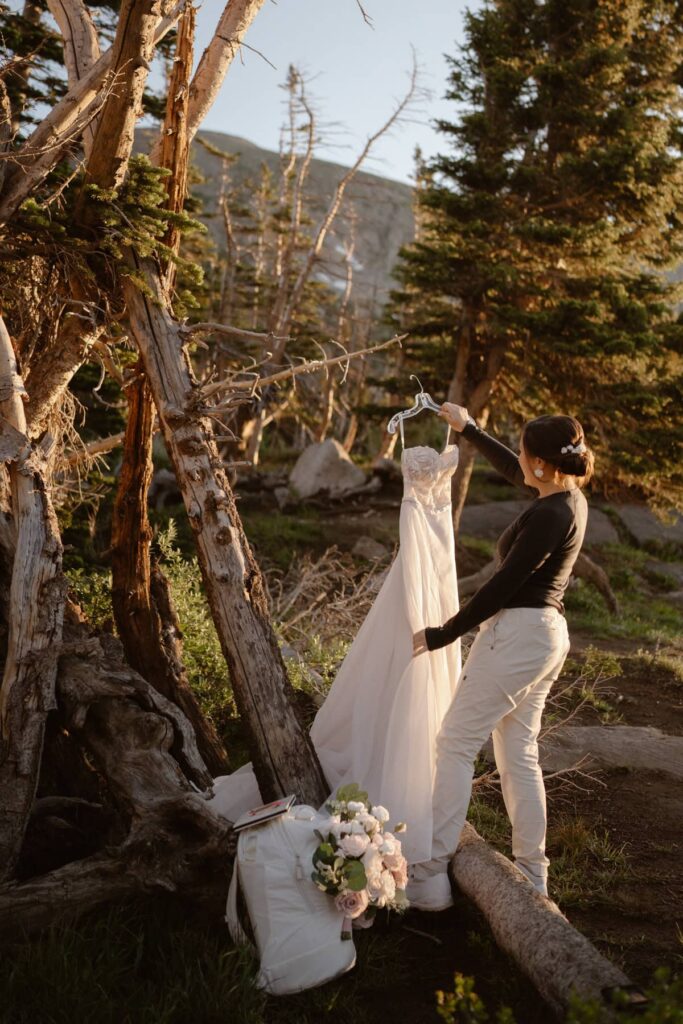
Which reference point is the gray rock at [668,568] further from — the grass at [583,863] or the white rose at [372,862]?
the white rose at [372,862]

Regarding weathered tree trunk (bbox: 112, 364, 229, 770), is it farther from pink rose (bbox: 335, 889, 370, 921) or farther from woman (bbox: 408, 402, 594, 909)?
pink rose (bbox: 335, 889, 370, 921)

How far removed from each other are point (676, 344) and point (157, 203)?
916 centimetres

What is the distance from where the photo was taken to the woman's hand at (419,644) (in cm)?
404

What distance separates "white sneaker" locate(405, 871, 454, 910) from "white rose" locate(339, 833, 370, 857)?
2.34 ft

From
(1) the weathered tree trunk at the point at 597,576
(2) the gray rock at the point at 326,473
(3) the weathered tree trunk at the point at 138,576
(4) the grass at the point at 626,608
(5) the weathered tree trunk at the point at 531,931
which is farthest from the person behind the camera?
(2) the gray rock at the point at 326,473

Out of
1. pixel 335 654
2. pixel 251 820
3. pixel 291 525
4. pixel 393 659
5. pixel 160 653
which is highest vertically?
pixel 393 659

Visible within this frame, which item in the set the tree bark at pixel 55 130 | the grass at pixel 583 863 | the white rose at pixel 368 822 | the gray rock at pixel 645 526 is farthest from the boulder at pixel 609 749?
the gray rock at pixel 645 526

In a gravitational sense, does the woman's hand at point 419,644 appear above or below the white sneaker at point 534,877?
above

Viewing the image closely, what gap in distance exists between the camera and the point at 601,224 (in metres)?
11.8

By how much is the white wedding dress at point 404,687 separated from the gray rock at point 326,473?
43.9 feet

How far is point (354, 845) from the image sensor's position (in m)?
3.28

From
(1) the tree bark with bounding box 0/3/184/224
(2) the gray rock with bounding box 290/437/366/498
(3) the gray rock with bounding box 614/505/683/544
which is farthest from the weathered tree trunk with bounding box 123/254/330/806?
(3) the gray rock with bounding box 614/505/683/544

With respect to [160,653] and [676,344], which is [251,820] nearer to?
[160,653]

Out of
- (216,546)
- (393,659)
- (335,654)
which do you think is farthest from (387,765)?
(335,654)
